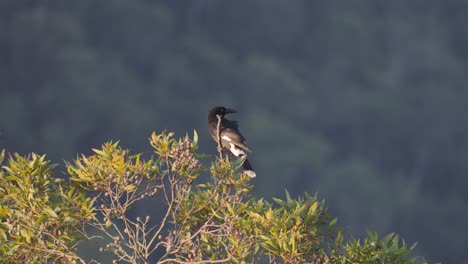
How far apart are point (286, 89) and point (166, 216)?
79.5m

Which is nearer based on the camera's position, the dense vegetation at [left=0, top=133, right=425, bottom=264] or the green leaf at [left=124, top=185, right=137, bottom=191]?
the dense vegetation at [left=0, top=133, right=425, bottom=264]

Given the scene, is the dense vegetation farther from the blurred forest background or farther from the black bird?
the blurred forest background

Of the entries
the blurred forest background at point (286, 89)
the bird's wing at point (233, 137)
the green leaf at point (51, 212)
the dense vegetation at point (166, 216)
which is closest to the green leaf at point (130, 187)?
the dense vegetation at point (166, 216)

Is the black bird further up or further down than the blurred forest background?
further down

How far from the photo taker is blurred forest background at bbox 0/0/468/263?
77.4 m

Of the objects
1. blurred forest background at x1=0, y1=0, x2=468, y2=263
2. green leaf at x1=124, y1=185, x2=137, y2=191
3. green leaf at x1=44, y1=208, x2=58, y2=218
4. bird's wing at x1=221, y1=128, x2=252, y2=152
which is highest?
blurred forest background at x1=0, y1=0, x2=468, y2=263

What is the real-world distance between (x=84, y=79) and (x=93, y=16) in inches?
488

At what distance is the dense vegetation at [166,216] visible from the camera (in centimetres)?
898

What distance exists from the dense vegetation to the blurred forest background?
62.5 m

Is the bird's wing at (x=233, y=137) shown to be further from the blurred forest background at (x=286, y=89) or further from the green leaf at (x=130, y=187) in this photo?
the blurred forest background at (x=286, y=89)

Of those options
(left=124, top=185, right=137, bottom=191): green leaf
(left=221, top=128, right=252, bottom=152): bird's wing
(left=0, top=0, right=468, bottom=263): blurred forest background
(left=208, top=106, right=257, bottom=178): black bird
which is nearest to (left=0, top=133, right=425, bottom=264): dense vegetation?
(left=124, top=185, right=137, bottom=191): green leaf

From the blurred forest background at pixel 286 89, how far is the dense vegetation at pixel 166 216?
62.5 m

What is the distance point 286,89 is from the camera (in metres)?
88.6

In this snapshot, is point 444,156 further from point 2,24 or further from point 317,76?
point 2,24
